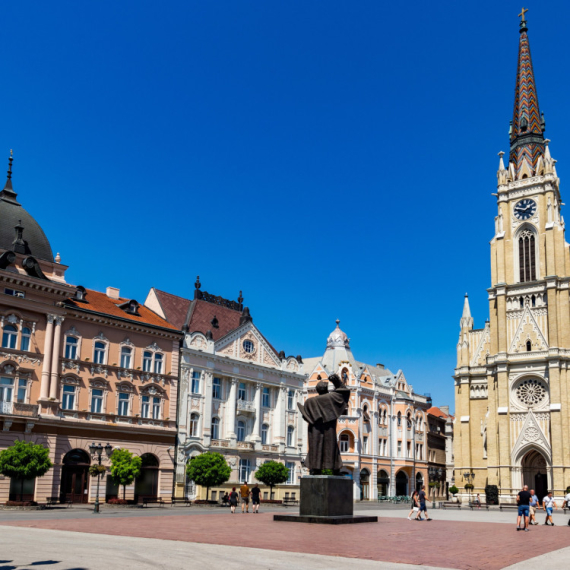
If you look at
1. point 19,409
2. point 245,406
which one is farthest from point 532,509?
point 245,406

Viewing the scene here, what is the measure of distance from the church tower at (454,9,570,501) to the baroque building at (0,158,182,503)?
119 ft

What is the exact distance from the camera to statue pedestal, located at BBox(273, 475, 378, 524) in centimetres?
2356

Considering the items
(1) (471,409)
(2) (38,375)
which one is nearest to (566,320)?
(1) (471,409)

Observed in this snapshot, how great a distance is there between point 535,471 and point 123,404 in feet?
145

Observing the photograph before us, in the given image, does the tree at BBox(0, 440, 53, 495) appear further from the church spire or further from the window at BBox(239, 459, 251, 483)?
the church spire

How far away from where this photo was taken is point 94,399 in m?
48.8

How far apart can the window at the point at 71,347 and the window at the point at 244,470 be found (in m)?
18.9

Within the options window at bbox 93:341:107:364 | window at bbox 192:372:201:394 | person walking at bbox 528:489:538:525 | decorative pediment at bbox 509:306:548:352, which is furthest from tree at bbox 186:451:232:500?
decorative pediment at bbox 509:306:548:352

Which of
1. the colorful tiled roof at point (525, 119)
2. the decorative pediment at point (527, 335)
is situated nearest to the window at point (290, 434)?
the decorative pediment at point (527, 335)

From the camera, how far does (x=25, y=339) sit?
45031mm

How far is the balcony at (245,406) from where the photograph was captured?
60812 mm

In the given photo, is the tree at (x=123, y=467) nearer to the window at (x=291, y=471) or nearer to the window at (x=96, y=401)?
the window at (x=96, y=401)

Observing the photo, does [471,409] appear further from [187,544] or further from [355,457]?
[187,544]

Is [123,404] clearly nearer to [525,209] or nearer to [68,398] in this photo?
[68,398]
